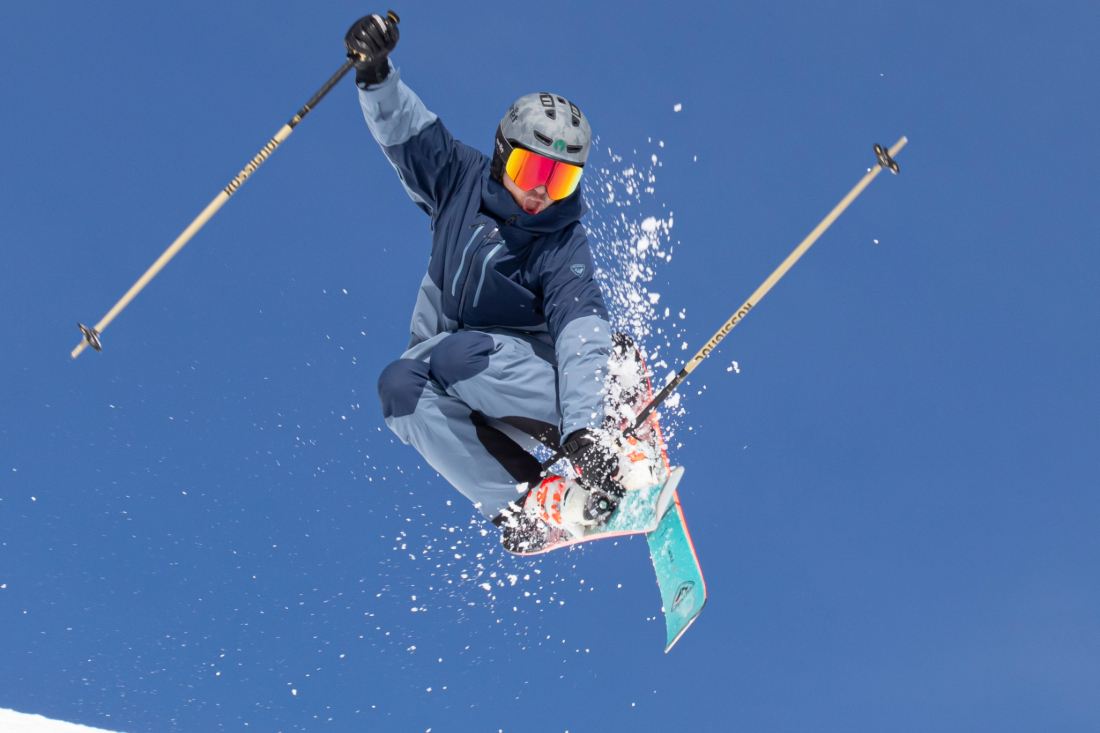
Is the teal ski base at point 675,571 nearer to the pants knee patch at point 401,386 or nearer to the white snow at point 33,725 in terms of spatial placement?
the pants knee patch at point 401,386

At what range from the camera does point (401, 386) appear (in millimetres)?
3547

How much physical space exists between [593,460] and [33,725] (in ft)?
13.9

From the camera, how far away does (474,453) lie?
3.64 metres

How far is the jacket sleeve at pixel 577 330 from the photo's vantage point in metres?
3.32

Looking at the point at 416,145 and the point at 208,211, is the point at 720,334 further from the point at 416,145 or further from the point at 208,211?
the point at 208,211

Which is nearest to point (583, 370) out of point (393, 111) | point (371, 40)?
point (393, 111)

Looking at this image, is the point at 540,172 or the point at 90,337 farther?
the point at 540,172

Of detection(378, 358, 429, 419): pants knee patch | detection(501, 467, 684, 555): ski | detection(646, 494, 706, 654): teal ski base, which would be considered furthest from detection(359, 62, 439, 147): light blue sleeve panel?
detection(646, 494, 706, 654): teal ski base

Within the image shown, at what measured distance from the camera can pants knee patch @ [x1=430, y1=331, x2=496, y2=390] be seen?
3.46 metres

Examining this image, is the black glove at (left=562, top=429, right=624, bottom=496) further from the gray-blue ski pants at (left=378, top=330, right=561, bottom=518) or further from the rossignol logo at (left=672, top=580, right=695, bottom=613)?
the rossignol logo at (left=672, top=580, right=695, bottom=613)

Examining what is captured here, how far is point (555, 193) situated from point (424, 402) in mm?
1006

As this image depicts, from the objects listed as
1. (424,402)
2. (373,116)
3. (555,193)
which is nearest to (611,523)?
(424,402)

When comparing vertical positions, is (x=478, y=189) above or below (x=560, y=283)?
above

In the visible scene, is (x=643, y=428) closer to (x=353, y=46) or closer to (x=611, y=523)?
(x=611, y=523)
